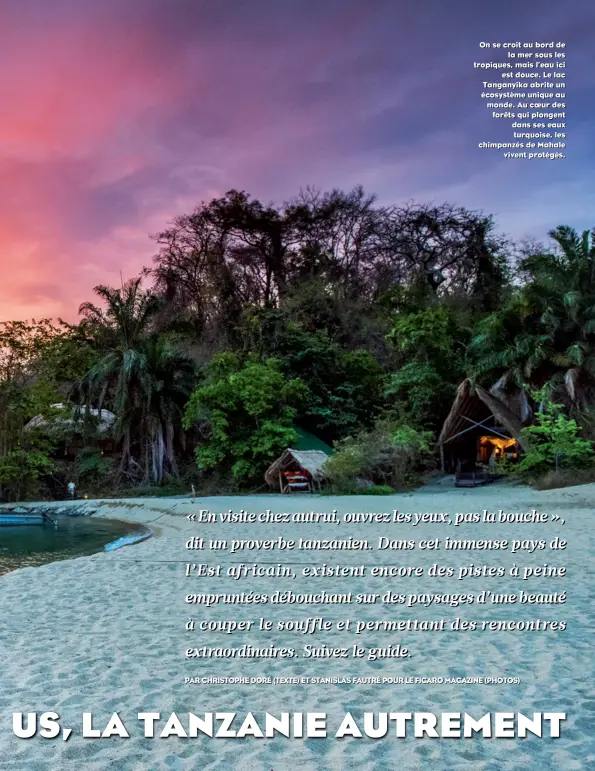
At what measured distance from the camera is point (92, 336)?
A: 2919 centimetres

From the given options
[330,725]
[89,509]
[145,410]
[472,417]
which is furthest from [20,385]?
[330,725]

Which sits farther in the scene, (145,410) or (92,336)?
(92,336)

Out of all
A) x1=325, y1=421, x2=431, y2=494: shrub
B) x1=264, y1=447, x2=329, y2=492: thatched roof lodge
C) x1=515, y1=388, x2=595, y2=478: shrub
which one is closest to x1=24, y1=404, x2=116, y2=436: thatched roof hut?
x1=264, y1=447, x2=329, y2=492: thatched roof lodge

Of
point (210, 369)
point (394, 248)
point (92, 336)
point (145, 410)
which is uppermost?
point (394, 248)

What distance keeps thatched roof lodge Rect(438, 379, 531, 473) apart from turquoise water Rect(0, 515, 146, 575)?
38.6 feet

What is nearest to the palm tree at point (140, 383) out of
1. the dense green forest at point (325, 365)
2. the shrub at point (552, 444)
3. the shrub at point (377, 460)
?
the dense green forest at point (325, 365)

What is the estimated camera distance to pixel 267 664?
4816 mm

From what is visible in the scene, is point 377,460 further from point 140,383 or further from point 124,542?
point 140,383

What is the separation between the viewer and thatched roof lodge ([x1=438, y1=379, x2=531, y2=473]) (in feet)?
65.8

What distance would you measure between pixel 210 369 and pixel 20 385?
8106 mm

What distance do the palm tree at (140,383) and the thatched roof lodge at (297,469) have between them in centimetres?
574

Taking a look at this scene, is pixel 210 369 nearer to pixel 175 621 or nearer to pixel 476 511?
pixel 476 511

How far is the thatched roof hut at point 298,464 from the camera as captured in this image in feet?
60.4

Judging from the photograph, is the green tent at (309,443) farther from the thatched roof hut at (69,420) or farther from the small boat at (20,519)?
the thatched roof hut at (69,420)
